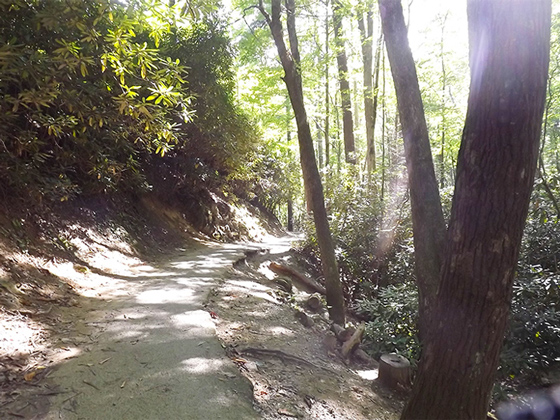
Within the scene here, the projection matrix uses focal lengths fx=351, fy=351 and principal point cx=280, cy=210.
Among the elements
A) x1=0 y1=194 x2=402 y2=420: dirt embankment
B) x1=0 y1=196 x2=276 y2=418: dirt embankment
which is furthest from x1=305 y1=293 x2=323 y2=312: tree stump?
x1=0 y1=196 x2=276 y2=418: dirt embankment

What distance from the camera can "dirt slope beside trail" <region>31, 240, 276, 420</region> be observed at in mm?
2424

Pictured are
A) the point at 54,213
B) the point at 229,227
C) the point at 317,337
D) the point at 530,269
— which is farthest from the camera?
the point at 229,227

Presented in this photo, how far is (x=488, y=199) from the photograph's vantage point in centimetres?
207

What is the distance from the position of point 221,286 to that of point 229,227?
7271 millimetres

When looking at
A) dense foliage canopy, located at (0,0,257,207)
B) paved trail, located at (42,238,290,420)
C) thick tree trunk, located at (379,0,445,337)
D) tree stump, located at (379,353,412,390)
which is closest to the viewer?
paved trail, located at (42,238,290,420)

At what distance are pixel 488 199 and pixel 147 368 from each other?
2.83 m

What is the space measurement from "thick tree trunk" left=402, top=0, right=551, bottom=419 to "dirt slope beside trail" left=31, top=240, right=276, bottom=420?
1468 millimetres

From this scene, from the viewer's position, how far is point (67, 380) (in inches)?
106

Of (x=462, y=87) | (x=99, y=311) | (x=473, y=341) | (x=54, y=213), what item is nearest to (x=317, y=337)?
(x=99, y=311)

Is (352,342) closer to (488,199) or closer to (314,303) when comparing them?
(314,303)

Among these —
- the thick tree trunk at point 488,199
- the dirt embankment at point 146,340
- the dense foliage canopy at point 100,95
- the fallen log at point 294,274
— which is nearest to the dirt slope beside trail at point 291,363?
the dirt embankment at point 146,340

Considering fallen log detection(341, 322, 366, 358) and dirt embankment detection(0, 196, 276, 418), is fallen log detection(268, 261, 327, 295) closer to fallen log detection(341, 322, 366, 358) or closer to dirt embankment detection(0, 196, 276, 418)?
dirt embankment detection(0, 196, 276, 418)

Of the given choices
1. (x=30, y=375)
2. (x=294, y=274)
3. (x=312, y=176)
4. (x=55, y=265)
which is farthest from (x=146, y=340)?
(x=294, y=274)

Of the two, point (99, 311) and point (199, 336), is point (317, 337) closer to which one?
point (199, 336)
